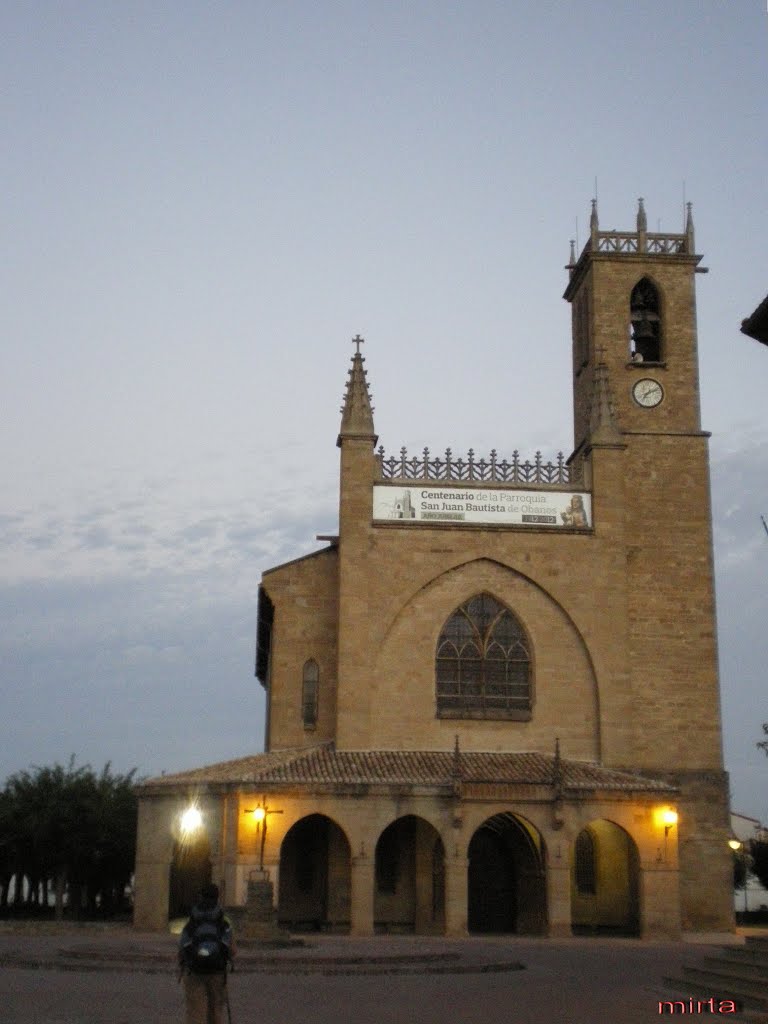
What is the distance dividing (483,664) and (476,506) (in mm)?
4588

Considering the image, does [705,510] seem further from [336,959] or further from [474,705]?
[336,959]

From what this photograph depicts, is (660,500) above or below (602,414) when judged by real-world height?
below

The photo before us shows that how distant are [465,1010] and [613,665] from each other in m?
22.5

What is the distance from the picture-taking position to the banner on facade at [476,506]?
130 ft

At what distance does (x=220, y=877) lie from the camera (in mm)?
34406

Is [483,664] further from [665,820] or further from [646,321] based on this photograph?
[646,321]

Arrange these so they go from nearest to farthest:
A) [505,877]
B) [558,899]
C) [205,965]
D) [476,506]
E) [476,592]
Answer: [205,965] → [558,899] → [476,592] → [505,877] → [476,506]

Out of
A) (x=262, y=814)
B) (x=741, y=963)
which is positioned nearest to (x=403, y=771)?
(x=262, y=814)

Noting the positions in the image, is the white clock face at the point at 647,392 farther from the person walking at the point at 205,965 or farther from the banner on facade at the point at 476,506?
the person walking at the point at 205,965

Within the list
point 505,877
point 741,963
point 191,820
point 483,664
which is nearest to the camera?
point 741,963

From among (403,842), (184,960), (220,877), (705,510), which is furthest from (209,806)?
(184,960)

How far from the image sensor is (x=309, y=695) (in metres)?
39.7

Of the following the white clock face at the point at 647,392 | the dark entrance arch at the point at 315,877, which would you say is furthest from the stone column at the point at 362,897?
the white clock face at the point at 647,392

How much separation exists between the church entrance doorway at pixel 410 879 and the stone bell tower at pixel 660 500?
6.09 metres
